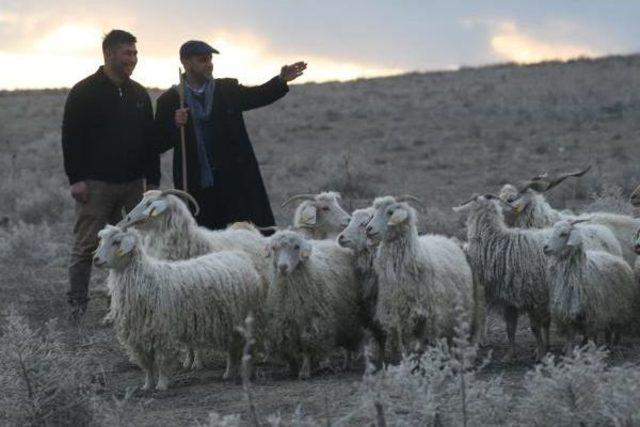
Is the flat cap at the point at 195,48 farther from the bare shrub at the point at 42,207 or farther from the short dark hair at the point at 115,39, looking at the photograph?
the bare shrub at the point at 42,207

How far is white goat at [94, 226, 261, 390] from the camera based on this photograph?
920cm

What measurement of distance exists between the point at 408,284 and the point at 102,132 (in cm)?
329

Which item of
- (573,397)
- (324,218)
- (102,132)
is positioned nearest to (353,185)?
(324,218)

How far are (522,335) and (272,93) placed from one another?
10.1ft

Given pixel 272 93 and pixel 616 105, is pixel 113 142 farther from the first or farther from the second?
pixel 616 105

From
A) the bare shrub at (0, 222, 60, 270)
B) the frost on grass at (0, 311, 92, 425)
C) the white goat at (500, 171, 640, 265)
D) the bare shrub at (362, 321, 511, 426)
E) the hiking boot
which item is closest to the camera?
the bare shrub at (362, 321, 511, 426)

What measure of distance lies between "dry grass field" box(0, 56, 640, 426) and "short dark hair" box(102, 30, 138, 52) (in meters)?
2.50

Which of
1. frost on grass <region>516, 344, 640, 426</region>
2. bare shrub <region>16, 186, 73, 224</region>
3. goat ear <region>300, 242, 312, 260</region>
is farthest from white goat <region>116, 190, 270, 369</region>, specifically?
bare shrub <region>16, 186, 73, 224</region>

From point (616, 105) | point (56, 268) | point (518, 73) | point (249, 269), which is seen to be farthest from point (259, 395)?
point (518, 73)

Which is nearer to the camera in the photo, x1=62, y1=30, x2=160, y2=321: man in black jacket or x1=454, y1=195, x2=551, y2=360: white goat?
x1=454, y1=195, x2=551, y2=360: white goat

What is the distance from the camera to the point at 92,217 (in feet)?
35.9

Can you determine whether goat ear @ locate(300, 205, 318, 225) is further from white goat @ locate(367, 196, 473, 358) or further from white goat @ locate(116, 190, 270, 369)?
white goat @ locate(367, 196, 473, 358)

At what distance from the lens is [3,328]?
11.0 m

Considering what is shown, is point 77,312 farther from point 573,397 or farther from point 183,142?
point 573,397
